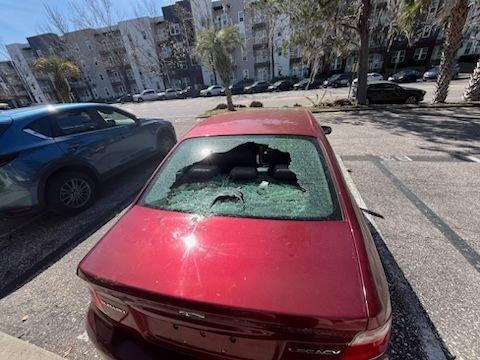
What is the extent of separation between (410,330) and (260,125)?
213 centimetres

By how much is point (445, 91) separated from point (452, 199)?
9862 mm

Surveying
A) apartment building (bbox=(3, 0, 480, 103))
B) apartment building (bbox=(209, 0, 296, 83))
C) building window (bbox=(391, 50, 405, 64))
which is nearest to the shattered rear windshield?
apartment building (bbox=(3, 0, 480, 103))

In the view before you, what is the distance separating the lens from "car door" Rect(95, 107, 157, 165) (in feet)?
14.9

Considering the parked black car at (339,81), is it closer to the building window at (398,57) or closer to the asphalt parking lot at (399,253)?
the building window at (398,57)

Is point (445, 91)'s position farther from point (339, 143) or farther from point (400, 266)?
point (400, 266)

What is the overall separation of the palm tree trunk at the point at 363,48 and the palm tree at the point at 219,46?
243 inches

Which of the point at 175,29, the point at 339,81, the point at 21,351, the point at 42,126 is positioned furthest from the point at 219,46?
the point at 175,29

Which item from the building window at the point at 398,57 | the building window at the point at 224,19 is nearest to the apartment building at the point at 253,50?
the building window at the point at 224,19

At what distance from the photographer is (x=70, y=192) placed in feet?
12.6

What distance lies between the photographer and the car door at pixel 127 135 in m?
4.54

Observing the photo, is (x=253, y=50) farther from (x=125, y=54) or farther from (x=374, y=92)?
(x=374, y=92)

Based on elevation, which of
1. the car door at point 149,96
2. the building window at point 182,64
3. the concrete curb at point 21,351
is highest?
the building window at point 182,64

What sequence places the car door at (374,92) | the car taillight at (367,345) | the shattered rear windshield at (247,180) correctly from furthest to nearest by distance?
the car door at (374,92), the shattered rear windshield at (247,180), the car taillight at (367,345)

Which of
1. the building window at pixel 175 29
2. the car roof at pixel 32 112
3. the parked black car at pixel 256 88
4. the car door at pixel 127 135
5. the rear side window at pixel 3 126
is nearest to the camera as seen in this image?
the rear side window at pixel 3 126
